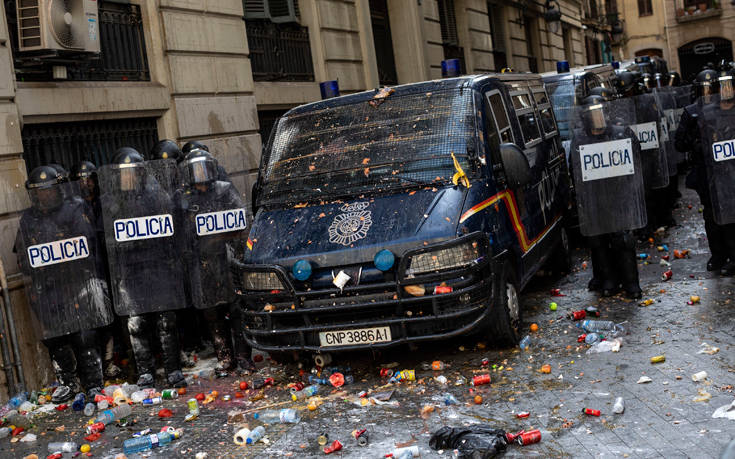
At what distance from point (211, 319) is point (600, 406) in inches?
146

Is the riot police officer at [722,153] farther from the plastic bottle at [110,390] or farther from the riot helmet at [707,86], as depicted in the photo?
the plastic bottle at [110,390]

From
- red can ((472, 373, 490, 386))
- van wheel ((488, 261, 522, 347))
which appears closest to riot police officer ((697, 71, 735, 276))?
van wheel ((488, 261, 522, 347))

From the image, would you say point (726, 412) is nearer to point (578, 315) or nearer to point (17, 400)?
point (578, 315)

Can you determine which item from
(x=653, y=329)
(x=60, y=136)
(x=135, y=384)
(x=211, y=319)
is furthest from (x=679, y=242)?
(x=60, y=136)

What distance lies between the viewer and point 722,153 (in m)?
8.20

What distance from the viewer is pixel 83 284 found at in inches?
288

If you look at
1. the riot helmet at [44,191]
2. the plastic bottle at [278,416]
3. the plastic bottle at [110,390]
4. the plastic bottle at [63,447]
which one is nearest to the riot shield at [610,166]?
the plastic bottle at [278,416]

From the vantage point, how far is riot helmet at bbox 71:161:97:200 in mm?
8055

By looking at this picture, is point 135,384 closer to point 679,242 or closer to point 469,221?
point 469,221

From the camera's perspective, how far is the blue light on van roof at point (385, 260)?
19.9 ft

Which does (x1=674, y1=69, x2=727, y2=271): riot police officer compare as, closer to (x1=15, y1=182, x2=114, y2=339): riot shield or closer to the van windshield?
the van windshield

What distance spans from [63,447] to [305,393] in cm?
177

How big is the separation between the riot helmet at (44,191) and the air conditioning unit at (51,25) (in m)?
1.73

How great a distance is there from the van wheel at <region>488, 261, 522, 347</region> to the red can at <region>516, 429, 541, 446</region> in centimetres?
171
